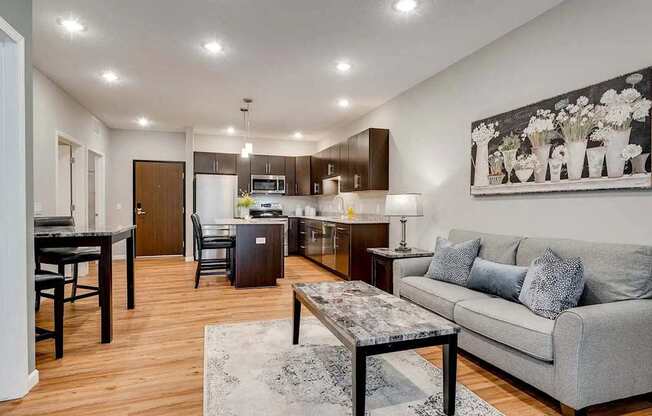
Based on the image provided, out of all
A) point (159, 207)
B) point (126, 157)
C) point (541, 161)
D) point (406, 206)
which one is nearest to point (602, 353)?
point (541, 161)

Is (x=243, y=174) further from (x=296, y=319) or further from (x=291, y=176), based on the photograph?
(x=296, y=319)

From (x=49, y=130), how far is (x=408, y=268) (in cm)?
471

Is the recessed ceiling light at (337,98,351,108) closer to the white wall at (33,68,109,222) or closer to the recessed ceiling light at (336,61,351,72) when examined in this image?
the recessed ceiling light at (336,61,351,72)

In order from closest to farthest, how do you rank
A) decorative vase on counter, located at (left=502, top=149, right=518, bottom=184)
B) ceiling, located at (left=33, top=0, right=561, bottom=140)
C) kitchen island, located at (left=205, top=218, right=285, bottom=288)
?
ceiling, located at (left=33, top=0, right=561, bottom=140)
decorative vase on counter, located at (left=502, top=149, right=518, bottom=184)
kitchen island, located at (left=205, top=218, right=285, bottom=288)

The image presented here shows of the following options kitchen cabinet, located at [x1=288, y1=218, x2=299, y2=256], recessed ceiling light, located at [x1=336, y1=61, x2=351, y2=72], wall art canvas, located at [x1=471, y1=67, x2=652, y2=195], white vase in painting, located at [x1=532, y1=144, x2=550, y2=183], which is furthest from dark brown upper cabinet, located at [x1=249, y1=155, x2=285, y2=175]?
white vase in painting, located at [x1=532, y1=144, x2=550, y2=183]

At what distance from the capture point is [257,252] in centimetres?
501

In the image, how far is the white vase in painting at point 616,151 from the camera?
2.35 metres

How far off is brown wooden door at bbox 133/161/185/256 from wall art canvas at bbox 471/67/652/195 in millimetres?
6368

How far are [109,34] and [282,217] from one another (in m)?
5.02

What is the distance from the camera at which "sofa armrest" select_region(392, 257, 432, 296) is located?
3.54m

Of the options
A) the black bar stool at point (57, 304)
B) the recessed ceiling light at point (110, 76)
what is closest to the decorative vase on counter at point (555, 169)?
the black bar stool at point (57, 304)

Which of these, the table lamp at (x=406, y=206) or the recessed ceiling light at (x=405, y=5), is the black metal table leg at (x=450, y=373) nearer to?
the table lamp at (x=406, y=206)

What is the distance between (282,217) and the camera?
25.8 feet

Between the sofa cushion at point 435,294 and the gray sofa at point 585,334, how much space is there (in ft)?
0.15
